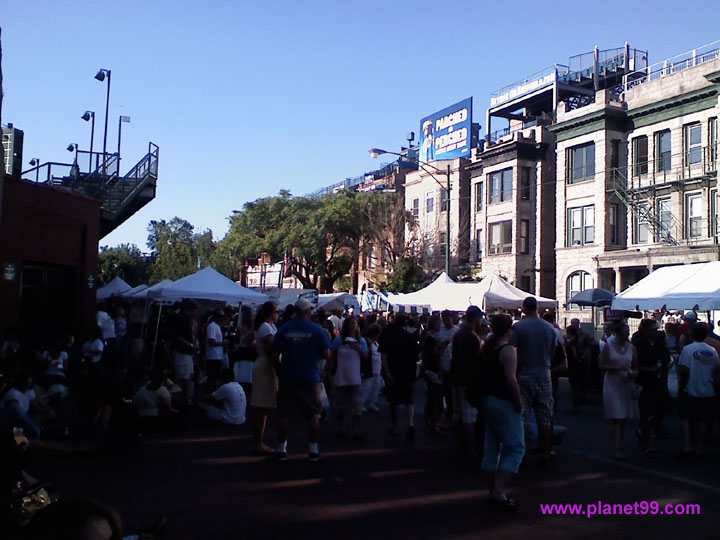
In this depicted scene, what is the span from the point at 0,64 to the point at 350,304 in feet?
91.6

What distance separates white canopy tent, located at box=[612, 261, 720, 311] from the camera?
14.9 m

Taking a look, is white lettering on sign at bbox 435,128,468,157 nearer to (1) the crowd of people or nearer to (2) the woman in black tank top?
(1) the crowd of people

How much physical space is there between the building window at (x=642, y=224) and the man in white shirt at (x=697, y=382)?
2361 centimetres

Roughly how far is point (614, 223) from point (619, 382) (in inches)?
1046

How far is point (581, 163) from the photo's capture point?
3488 centimetres

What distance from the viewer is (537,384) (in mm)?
8180

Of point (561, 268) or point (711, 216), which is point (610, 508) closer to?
point (711, 216)

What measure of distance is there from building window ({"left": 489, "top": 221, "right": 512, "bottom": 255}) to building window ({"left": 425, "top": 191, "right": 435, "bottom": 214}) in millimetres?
7099

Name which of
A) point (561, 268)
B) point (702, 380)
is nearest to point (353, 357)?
point (702, 380)

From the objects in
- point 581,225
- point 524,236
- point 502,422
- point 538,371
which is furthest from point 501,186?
point 502,422

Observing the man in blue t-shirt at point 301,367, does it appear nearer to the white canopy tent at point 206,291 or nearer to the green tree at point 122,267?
the white canopy tent at point 206,291

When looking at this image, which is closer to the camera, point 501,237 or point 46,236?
point 46,236

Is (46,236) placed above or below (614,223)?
below

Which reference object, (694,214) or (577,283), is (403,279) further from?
(694,214)
